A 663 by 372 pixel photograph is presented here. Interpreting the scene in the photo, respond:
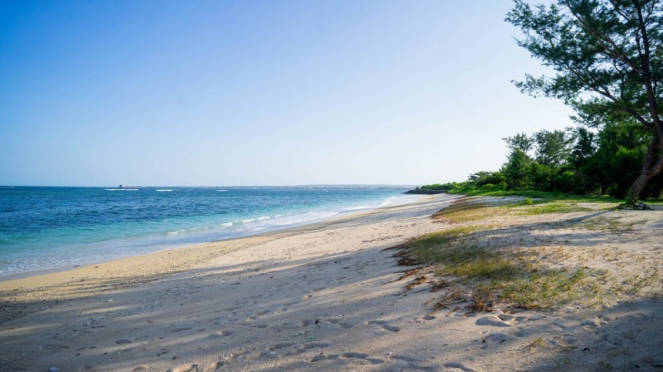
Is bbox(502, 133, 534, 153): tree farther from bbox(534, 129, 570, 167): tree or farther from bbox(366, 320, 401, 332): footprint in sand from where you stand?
bbox(366, 320, 401, 332): footprint in sand

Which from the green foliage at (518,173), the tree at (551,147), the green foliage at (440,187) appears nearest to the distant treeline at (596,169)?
the green foliage at (518,173)

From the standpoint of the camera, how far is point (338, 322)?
470 centimetres

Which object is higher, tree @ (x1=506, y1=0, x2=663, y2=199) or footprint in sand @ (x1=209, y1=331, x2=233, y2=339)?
tree @ (x1=506, y1=0, x2=663, y2=199)

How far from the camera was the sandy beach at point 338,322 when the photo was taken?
3.34m

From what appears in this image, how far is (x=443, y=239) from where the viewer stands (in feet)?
31.0

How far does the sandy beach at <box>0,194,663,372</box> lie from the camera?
334 centimetres

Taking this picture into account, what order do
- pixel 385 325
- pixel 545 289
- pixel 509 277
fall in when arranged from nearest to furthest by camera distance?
pixel 385 325 → pixel 545 289 → pixel 509 277

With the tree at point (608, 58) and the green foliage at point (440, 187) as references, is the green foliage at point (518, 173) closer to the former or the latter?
the tree at point (608, 58)

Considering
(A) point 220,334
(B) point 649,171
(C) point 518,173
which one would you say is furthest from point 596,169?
(A) point 220,334

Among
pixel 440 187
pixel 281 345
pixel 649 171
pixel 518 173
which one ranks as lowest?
pixel 281 345

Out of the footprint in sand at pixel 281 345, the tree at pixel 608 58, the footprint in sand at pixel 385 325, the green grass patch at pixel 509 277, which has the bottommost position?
the footprint in sand at pixel 281 345

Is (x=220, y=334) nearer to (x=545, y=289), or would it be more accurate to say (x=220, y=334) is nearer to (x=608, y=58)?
(x=545, y=289)

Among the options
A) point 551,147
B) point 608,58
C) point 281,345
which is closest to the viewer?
point 281,345

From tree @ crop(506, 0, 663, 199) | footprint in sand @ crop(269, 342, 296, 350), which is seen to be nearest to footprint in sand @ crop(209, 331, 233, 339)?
footprint in sand @ crop(269, 342, 296, 350)
